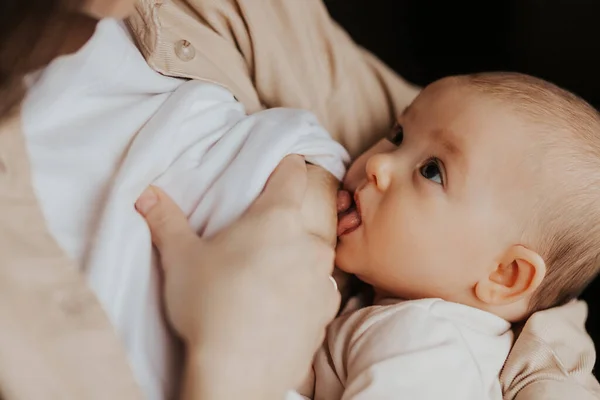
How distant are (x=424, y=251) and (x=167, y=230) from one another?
1.18 feet

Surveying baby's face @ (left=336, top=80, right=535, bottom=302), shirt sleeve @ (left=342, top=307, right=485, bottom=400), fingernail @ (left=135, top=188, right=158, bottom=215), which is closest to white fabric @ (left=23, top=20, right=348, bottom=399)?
fingernail @ (left=135, top=188, right=158, bottom=215)

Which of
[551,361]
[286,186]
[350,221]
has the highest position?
[286,186]

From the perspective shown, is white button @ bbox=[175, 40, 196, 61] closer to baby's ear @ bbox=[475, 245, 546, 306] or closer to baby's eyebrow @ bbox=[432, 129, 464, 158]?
baby's eyebrow @ bbox=[432, 129, 464, 158]

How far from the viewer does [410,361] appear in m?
0.84

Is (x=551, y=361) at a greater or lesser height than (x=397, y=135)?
lesser

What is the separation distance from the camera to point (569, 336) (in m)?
1.00

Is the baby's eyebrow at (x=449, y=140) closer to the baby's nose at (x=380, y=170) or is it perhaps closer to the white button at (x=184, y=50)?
the baby's nose at (x=380, y=170)

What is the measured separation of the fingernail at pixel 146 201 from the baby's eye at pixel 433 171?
37 centimetres

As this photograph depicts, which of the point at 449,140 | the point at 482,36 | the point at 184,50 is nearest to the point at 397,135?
the point at 449,140

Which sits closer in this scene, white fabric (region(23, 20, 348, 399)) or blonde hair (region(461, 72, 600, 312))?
white fabric (region(23, 20, 348, 399))

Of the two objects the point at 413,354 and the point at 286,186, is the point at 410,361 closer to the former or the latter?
the point at 413,354

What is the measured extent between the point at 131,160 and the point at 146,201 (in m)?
0.05

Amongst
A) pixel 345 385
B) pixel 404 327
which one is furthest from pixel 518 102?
pixel 345 385

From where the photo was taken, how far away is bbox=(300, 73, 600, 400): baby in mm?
905
